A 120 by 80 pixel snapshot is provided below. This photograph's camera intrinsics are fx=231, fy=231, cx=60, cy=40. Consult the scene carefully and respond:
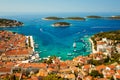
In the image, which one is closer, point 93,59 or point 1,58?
point 93,59

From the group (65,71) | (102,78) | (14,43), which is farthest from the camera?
(14,43)

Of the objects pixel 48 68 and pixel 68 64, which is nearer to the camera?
pixel 48 68

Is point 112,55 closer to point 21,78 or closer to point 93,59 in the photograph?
point 93,59

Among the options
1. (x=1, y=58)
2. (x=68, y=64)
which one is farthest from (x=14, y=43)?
(x=68, y=64)

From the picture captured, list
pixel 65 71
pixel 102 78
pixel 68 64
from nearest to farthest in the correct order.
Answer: pixel 102 78 < pixel 65 71 < pixel 68 64

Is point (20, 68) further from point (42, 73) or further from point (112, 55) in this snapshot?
point (112, 55)

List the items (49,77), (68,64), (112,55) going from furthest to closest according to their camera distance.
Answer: (112,55) → (68,64) → (49,77)

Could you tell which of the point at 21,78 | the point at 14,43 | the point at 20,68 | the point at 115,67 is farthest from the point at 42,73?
the point at 14,43

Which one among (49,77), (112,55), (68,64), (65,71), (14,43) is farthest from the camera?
(14,43)

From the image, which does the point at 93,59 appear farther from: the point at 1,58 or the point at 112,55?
the point at 1,58
